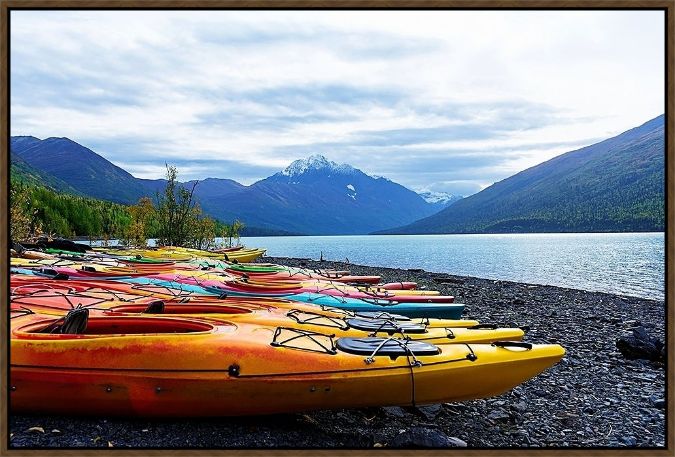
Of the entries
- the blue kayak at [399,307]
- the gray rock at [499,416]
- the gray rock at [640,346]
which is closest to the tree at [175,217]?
the blue kayak at [399,307]

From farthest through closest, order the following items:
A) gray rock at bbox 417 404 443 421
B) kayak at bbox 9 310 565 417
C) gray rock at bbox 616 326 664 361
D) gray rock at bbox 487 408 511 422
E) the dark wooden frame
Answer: gray rock at bbox 616 326 664 361
gray rock at bbox 487 408 511 422
gray rock at bbox 417 404 443 421
kayak at bbox 9 310 565 417
the dark wooden frame

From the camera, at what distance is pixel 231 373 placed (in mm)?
5066

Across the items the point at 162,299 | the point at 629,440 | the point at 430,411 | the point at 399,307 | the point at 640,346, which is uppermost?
the point at 162,299

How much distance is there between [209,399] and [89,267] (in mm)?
10863

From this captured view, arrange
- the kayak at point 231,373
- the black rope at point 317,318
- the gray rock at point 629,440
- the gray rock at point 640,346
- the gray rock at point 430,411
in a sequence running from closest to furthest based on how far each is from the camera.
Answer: the kayak at point 231,373, the gray rock at point 629,440, the gray rock at point 430,411, the black rope at point 317,318, the gray rock at point 640,346

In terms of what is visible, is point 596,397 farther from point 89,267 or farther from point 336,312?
point 89,267

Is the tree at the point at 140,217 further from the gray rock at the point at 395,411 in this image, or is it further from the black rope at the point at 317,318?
the gray rock at the point at 395,411

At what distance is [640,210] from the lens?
6019 inches

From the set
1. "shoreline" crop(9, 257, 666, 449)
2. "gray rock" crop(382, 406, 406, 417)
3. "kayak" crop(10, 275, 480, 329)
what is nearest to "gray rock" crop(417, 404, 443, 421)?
"shoreline" crop(9, 257, 666, 449)

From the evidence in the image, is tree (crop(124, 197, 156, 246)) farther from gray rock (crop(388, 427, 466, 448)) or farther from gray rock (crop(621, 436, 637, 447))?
gray rock (crop(621, 436, 637, 447))

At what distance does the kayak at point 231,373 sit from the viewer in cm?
494

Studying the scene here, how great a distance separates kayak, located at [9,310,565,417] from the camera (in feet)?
16.2

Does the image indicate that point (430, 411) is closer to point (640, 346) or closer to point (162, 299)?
point (162, 299)

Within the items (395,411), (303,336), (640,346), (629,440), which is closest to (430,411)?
(395,411)
